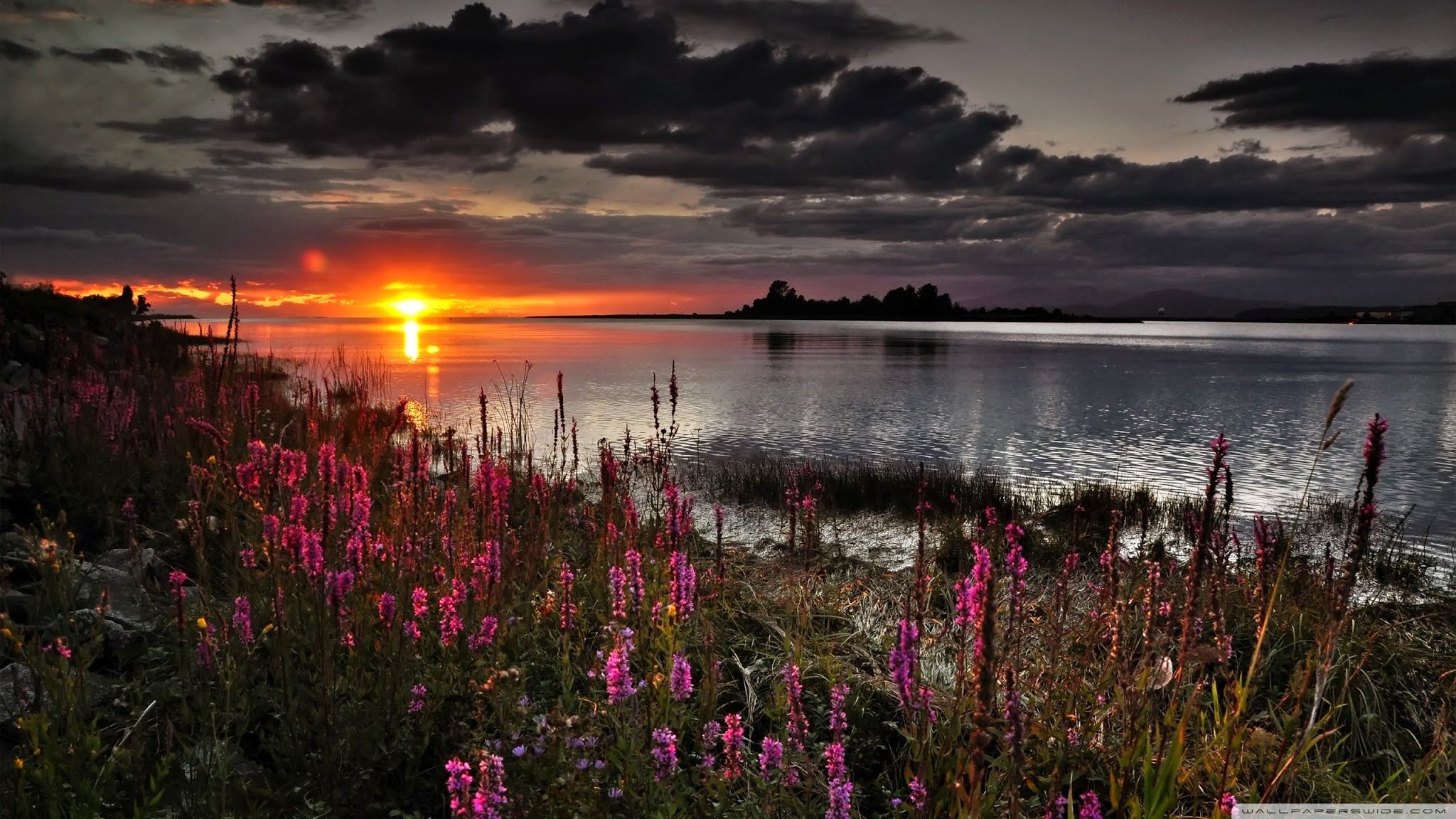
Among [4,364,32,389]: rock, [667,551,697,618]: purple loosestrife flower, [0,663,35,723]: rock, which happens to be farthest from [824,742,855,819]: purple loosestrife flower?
[4,364,32,389]: rock

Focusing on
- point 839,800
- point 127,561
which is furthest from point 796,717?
point 127,561

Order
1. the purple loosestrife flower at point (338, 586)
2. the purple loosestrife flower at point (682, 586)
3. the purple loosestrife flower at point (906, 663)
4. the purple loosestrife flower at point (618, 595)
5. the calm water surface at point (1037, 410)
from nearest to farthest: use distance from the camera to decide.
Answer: the purple loosestrife flower at point (906, 663) < the purple loosestrife flower at point (338, 586) < the purple loosestrife flower at point (682, 586) < the purple loosestrife flower at point (618, 595) < the calm water surface at point (1037, 410)

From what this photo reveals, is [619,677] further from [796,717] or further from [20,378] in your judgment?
[20,378]

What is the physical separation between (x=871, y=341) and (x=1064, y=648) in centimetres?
9420

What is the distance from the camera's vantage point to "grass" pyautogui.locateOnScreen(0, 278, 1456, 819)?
3.00m

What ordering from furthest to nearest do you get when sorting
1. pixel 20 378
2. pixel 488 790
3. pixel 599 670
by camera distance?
1. pixel 20 378
2. pixel 599 670
3. pixel 488 790

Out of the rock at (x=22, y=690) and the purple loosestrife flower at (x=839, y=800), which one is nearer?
the purple loosestrife flower at (x=839, y=800)

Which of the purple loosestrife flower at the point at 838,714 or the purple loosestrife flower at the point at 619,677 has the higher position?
the purple loosestrife flower at the point at 619,677

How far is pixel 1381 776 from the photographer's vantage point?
476 centimetres

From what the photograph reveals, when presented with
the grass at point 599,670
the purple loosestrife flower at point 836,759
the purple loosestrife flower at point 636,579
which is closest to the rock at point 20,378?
the grass at point 599,670

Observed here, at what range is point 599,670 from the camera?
12.6ft

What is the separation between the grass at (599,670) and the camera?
3.00m

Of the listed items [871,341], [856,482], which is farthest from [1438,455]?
[871,341]

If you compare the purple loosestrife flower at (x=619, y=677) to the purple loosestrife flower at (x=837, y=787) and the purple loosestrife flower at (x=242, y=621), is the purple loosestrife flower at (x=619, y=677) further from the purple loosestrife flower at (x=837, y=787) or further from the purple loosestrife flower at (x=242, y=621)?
the purple loosestrife flower at (x=242, y=621)
